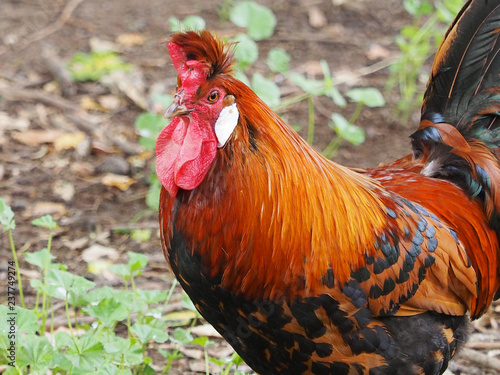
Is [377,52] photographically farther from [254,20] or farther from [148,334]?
[148,334]

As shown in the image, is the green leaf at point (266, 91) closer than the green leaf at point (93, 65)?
Yes

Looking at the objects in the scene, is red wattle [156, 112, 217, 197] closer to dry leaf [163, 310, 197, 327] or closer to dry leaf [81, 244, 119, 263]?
dry leaf [163, 310, 197, 327]

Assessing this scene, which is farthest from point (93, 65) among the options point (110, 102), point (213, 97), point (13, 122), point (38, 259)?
point (213, 97)

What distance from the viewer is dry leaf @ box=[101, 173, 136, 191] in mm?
5234

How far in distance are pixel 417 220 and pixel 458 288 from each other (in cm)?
39

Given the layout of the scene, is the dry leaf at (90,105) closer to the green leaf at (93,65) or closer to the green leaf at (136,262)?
the green leaf at (93,65)

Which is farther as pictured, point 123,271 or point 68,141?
point 68,141

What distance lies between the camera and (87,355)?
2967 millimetres

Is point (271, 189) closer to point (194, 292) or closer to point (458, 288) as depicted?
point (194, 292)

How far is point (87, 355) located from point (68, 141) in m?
3.03

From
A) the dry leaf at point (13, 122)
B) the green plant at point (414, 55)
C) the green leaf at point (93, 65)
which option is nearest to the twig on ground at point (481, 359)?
the green plant at point (414, 55)

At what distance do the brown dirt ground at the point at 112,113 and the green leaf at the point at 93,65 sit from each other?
0.35ft

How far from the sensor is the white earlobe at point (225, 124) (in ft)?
8.55

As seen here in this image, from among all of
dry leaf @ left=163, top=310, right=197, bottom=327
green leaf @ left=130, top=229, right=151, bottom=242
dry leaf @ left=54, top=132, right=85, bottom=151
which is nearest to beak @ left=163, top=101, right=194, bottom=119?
dry leaf @ left=163, top=310, right=197, bottom=327
